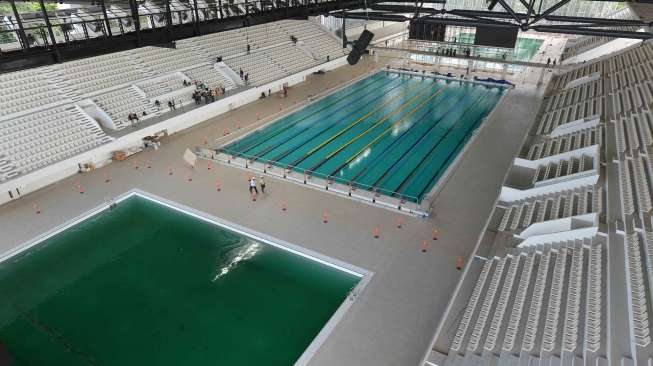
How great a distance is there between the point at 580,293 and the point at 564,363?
1.45m

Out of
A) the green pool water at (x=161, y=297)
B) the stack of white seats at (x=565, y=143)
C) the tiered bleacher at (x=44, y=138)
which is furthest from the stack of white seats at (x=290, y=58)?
the stack of white seats at (x=565, y=143)

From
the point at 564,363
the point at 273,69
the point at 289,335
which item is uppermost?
the point at 273,69

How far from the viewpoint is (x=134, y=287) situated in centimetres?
793

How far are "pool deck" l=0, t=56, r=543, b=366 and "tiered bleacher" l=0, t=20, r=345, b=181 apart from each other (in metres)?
1.28

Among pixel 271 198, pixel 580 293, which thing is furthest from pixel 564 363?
pixel 271 198

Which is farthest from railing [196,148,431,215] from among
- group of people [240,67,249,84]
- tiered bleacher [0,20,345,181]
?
group of people [240,67,249,84]

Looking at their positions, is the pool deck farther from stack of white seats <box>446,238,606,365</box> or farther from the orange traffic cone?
stack of white seats <box>446,238,606,365</box>

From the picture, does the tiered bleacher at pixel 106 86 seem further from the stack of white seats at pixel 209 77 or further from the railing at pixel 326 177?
the railing at pixel 326 177

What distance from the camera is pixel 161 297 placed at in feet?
25.2

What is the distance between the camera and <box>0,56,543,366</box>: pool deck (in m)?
6.65

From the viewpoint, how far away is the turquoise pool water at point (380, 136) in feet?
40.0

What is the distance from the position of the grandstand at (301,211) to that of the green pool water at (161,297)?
41mm

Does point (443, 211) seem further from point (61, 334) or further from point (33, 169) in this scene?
point (33, 169)

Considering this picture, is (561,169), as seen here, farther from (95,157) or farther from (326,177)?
(95,157)
